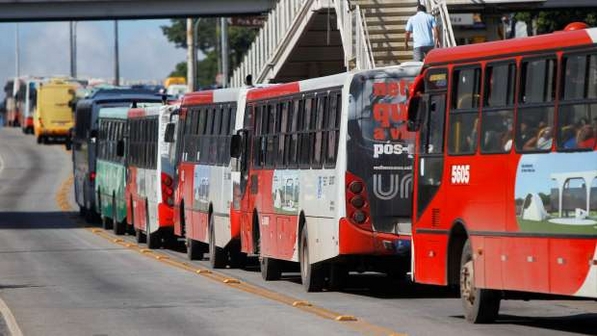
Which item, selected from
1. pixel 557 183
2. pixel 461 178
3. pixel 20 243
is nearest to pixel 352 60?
pixel 20 243

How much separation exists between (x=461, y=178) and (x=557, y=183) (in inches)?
99.1

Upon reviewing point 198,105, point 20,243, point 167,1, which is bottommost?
point 20,243

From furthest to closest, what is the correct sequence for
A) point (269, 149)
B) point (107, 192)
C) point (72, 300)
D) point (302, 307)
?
point (107, 192)
point (269, 149)
point (72, 300)
point (302, 307)

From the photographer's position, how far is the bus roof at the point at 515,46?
1557 centimetres

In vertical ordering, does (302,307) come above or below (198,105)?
below

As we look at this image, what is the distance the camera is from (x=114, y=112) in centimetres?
4406

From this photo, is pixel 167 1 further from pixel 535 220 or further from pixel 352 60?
pixel 535 220

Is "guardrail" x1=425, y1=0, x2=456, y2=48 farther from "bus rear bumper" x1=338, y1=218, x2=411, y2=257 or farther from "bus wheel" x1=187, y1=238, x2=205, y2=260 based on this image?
"bus rear bumper" x1=338, y1=218, x2=411, y2=257

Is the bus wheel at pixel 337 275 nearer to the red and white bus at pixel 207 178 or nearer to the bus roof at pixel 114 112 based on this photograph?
the red and white bus at pixel 207 178

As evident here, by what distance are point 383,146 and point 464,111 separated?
350 cm

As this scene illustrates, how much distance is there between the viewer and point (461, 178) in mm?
18094

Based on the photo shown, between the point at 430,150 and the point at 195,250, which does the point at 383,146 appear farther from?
the point at 195,250

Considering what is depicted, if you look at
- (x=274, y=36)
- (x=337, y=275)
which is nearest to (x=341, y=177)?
(x=337, y=275)

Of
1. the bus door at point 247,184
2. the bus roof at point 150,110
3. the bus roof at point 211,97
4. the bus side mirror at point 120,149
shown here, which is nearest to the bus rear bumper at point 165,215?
the bus roof at point 150,110
